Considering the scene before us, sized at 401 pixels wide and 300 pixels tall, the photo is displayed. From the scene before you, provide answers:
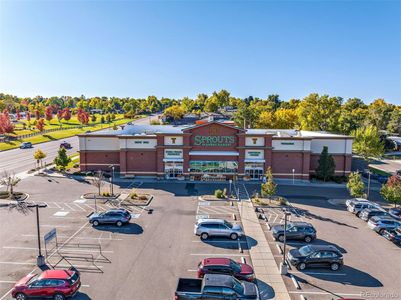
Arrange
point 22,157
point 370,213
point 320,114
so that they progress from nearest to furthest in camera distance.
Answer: point 370,213 → point 22,157 → point 320,114

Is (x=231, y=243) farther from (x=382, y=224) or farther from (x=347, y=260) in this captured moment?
(x=382, y=224)

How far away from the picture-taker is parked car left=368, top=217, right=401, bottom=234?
31297 millimetres

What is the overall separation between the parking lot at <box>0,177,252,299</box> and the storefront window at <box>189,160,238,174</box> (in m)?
11.3

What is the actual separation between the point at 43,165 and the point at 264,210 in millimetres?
45065

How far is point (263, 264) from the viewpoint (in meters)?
24.8

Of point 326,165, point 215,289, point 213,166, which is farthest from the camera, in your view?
point 213,166

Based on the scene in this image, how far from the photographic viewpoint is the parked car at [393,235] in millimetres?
28984

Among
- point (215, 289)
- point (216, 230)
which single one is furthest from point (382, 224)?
point (215, 289)

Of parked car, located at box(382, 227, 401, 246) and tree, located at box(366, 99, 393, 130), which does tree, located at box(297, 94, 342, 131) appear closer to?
tree, located at box(366, 99, 393, 130)

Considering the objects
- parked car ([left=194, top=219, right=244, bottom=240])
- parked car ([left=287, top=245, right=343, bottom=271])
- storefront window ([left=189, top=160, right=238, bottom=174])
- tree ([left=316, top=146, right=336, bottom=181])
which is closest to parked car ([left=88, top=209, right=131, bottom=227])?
parked car ([left=194, top=219, right=244, bottom=240])

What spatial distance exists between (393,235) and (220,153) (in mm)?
28050

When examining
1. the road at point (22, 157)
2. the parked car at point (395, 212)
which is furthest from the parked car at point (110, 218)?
the road at point (22, 157)

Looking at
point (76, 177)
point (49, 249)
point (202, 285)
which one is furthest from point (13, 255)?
point (76, 177)

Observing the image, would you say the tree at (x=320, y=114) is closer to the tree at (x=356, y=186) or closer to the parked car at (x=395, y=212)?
the tree at (x=356, y=186)
